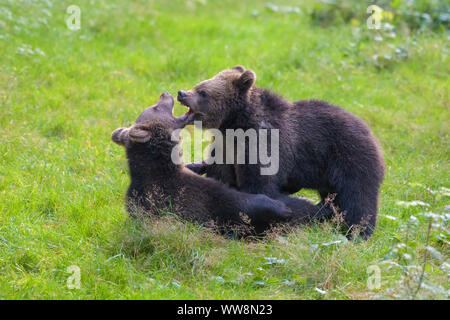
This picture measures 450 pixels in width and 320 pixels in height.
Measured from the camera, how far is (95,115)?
339 inches

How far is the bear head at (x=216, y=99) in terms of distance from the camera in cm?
645

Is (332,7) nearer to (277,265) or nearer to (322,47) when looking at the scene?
(322,47)

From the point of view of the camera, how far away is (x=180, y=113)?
863cm

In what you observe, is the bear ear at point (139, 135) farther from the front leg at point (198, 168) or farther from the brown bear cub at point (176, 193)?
the front leg at point (198, 168)

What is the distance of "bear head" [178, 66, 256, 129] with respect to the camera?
6.45 meters

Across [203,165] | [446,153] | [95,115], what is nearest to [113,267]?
[203,165]

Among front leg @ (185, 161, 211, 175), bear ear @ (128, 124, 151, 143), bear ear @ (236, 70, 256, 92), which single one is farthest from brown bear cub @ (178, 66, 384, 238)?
bear ear @ (128, 124, 151, 143)

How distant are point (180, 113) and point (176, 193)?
292 cm

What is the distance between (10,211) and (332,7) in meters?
8.94

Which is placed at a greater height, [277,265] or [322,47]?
[322,47]

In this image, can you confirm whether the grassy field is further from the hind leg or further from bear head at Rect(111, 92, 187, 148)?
bear head at Rect(111, 92, 187, 148)

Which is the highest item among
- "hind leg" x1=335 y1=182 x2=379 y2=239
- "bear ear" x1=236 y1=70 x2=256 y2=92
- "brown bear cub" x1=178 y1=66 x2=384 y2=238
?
"bear ear" x1=236 y1=70 x2=256 y2=92

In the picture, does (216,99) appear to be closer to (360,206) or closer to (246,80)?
(246,80)
